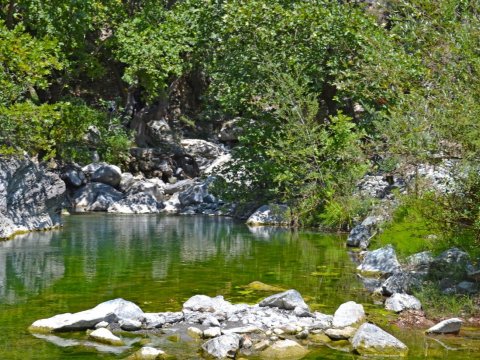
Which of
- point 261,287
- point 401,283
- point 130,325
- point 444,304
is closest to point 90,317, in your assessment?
point 130,325

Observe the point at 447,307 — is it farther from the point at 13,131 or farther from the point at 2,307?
the point at 13,131

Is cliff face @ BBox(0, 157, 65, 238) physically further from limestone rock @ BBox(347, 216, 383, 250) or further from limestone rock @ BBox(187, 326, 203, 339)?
limestone rock @ BBox(187, 326, 203, 339)

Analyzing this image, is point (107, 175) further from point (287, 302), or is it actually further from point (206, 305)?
point (287, 302)

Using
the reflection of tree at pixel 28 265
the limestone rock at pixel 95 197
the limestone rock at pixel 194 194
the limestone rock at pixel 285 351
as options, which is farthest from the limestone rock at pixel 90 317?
the limestone rock at pixel 194 194

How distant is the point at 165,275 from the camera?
639 inches

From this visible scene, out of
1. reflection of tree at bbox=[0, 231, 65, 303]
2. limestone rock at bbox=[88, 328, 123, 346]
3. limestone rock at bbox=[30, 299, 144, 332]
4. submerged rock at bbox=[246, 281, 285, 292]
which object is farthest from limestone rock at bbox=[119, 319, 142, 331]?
submerged rock at bbox=[246, 281, 285, 292]

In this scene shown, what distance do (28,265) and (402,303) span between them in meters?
9.46

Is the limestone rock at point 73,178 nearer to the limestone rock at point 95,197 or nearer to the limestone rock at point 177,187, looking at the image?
the limestone rock at point 95,197

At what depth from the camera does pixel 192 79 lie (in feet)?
177

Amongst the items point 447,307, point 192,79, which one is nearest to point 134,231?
point 447,307

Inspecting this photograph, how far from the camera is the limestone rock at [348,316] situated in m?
11.2

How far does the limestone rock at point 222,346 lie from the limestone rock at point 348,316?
209cm

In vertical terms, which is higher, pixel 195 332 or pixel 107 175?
pixel 107 175

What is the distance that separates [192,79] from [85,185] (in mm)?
17206
